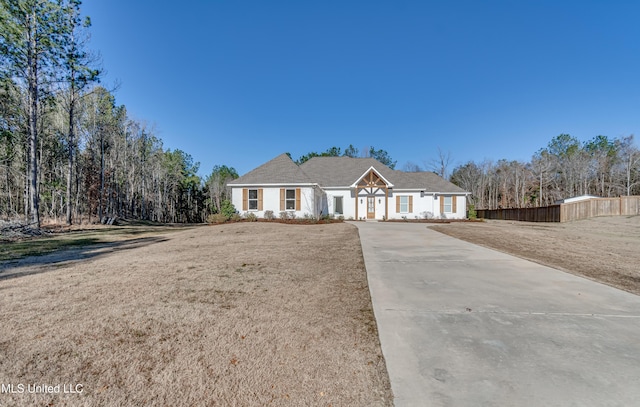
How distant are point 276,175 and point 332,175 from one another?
6.14 metres

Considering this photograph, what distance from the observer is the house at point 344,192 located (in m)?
20.4

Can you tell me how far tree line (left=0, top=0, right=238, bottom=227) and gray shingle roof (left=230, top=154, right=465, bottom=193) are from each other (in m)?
12.4

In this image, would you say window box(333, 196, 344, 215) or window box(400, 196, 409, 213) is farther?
window box(400, 196, 409, 213)

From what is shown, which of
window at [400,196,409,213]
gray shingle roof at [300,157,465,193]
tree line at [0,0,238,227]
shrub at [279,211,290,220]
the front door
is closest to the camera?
tree line at [0,0,238,227]

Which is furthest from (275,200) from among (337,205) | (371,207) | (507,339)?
(507,339)

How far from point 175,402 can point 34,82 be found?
22.0 meters

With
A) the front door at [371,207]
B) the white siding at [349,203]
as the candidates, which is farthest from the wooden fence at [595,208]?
the front door at [371,207]

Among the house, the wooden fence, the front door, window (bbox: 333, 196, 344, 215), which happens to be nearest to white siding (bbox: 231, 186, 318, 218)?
the house

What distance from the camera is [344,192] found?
23625 mm

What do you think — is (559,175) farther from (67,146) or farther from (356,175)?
(67,146)

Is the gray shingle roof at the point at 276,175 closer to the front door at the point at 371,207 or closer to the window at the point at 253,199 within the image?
the window at the point at 253,199

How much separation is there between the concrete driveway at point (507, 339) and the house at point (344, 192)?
15.4m

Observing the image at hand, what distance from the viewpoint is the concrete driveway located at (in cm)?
212

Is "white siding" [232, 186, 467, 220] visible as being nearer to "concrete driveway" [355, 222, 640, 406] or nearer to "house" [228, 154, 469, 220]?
"house" [228, 154, 469, 220]
